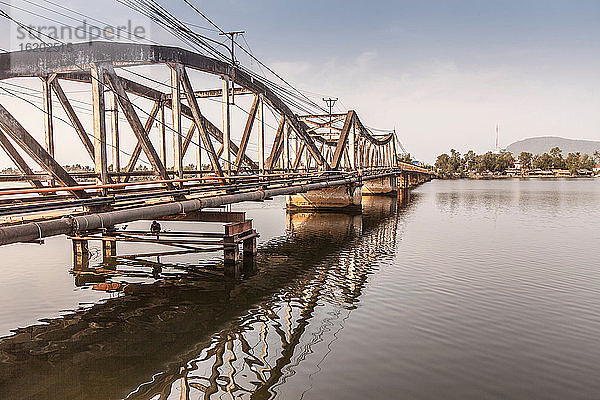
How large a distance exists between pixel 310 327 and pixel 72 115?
13.4m

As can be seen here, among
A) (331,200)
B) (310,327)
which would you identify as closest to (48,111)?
(310,327)

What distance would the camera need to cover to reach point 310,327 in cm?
1375

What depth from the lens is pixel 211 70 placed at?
22109 millimetres

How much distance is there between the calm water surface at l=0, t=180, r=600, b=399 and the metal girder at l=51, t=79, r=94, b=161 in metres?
6.03

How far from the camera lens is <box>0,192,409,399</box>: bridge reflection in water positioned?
9.90 m

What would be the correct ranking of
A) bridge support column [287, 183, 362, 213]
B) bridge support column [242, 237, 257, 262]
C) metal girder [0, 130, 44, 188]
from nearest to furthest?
metal girder [0, 130, 44, 188], bridge support column [242, 237, 257, 262], bridge support column [287, 183, 362, 213]

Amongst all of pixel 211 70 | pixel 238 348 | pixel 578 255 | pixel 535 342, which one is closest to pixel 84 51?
pixel 211 70

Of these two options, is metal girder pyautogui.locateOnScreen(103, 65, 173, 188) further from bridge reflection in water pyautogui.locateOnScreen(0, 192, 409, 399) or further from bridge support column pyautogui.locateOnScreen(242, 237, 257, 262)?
bridge support column pyautogui.locateOnScreen(242, 237, 257, 262)

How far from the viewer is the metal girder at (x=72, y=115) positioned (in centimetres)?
1761

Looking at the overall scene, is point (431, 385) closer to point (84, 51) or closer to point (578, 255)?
point (84, 51)

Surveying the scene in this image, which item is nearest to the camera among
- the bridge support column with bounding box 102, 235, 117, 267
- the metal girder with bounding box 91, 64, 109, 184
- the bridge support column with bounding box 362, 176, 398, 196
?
the metal girder with bounding box 91, 64, 109, 184

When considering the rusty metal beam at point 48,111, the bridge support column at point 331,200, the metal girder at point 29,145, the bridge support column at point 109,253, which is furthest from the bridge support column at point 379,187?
the metal girder at point 29,145

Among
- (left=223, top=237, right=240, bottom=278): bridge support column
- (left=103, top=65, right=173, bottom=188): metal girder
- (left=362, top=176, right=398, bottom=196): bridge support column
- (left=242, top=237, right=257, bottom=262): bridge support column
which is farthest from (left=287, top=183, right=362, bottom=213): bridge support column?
(left=362, top=176, right=398, bottom=196): bridge support column

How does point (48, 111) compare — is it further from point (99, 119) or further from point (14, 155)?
point (99, 119)
